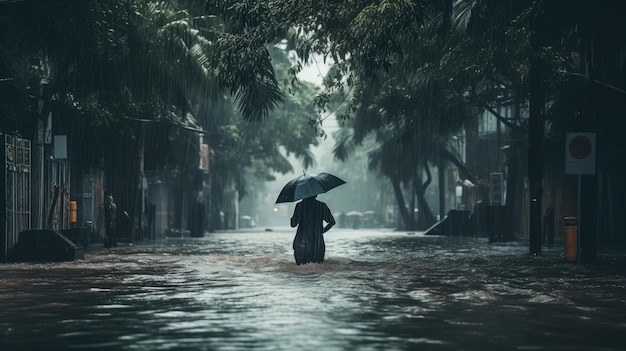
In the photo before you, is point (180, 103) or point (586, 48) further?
point (180, 103)

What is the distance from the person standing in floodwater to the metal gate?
Answer: 7.27 meters

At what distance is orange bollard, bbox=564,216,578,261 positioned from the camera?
79.7 feet

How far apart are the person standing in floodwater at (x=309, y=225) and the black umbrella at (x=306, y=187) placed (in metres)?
0.24

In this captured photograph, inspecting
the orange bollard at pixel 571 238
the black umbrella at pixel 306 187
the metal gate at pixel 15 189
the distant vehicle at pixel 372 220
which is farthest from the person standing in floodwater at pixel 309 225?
the distant vehicle at pixel 372 220

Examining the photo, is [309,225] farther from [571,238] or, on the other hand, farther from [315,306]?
[315,306]

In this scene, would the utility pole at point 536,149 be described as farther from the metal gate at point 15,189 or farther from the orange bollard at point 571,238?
the metal gate at point 15,189

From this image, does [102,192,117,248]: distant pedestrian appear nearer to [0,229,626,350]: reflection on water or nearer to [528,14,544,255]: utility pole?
[0,229,626,350]: reflection on water

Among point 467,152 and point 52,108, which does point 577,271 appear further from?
point 467,152

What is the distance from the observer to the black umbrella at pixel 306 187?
857 inches

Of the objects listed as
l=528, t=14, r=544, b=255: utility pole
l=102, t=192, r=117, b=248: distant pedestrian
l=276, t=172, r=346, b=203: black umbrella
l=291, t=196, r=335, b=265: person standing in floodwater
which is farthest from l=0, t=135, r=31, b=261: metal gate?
l=528, t=14, r=544, b=255: utility pole

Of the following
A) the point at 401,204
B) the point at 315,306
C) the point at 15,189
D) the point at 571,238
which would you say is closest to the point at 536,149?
the point at 571,238

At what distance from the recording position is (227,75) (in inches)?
936

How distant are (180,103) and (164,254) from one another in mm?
8806

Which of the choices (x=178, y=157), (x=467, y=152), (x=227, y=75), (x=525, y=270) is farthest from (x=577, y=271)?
(x=467, y=152)
